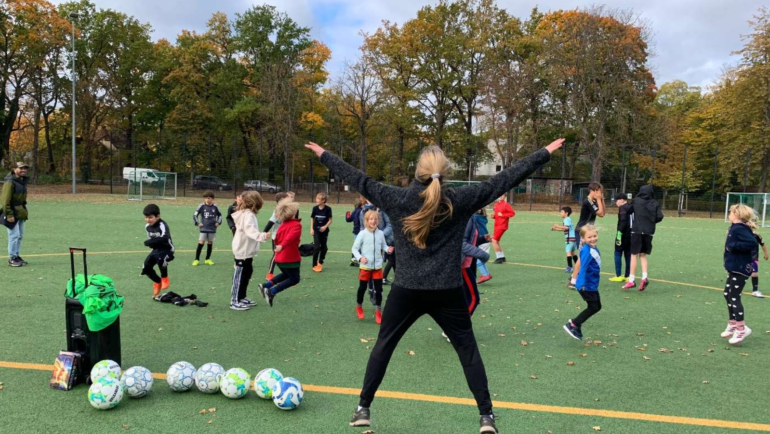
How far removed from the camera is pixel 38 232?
48.2 feet

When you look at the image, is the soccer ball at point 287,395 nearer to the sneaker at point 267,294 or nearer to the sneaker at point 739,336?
the sneaker at point 267,294

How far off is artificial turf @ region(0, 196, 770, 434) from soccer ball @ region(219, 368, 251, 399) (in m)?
0.08

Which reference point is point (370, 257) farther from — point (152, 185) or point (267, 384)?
point (152, 185)

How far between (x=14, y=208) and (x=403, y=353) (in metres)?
8.45

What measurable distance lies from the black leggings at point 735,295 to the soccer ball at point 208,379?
5693 mm

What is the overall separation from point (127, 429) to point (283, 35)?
46.6 meters

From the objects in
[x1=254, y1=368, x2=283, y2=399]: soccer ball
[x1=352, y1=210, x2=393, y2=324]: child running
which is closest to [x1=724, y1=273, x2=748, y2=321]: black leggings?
[x1=352, y1=210, x2=393, y2=324]: child running

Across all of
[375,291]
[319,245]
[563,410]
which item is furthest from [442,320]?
[319,245]

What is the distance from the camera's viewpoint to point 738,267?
20.0ft

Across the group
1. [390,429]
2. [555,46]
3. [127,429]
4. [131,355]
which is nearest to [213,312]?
[131,355]

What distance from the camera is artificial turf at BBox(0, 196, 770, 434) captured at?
3914mm

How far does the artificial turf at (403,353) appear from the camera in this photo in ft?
12.8

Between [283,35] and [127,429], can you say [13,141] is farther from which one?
[127,429]

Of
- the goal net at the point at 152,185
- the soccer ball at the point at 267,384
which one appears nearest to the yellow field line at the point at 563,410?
the soccer ball at the point at 267,384
